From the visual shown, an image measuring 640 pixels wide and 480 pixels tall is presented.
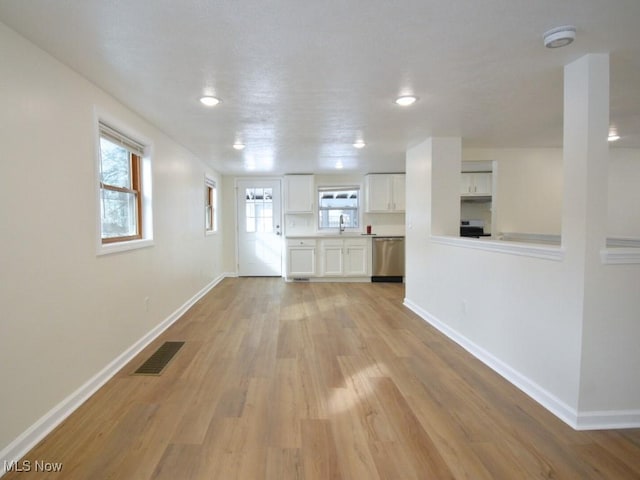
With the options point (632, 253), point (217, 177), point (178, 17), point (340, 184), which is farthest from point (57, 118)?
point (340, 184)

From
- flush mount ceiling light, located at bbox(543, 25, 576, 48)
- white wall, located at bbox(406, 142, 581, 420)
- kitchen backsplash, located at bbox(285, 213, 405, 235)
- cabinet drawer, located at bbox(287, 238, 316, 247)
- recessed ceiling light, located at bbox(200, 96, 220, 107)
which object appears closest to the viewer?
flush mount ceiling light, located at bbox(543, 25, 576, 48)

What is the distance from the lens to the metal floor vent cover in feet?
8.27

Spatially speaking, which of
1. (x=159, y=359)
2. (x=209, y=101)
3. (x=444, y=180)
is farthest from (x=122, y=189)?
(x=444, y=180)

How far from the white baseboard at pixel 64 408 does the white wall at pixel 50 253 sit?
0.11 ft

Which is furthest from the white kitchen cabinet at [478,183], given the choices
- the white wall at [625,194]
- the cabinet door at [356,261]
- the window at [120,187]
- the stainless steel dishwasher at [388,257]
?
the window at [120,187]

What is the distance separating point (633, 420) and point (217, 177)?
6.15m

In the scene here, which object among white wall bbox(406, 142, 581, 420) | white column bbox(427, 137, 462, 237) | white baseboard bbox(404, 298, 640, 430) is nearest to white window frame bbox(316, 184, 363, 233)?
white wall bbox(406, 142, 581, 420)

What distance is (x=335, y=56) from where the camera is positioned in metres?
1.88

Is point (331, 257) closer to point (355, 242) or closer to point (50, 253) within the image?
point (355, 242)

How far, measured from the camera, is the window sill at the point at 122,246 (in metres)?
2.36

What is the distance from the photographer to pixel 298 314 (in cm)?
410

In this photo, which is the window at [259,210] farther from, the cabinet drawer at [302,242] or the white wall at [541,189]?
the white wall at [541,189]

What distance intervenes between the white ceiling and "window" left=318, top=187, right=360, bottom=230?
11.2 feet

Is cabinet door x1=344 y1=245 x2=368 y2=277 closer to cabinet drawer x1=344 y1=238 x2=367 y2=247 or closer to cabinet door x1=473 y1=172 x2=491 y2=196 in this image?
cabinet drawer x1=344 y1=238 x2=367 y2=247
